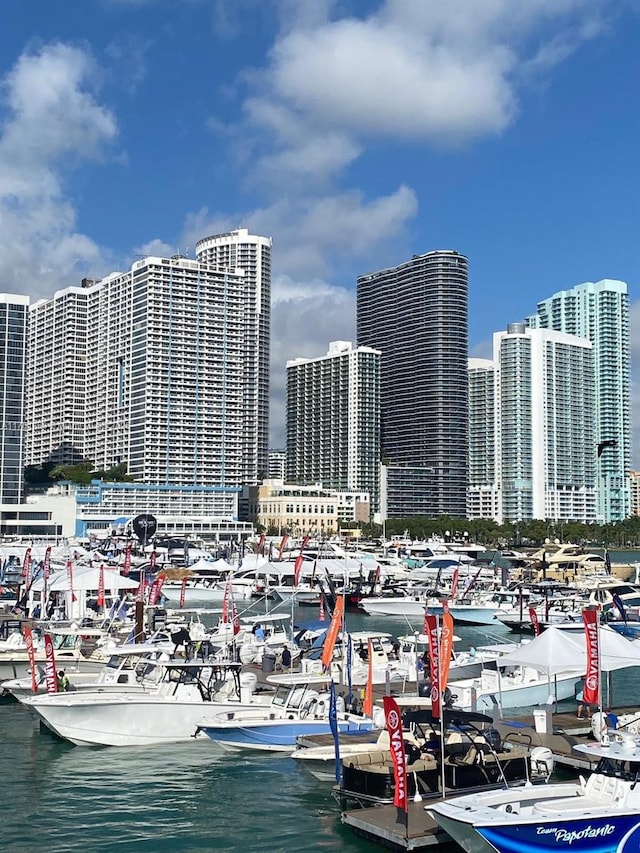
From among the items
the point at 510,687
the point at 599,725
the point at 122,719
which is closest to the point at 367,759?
the point at 599,725

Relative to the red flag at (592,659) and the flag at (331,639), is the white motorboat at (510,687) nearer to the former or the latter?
the flag at (331,639)

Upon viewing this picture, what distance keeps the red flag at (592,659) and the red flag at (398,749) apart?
10.2 m

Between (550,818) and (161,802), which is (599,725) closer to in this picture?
(550,818)

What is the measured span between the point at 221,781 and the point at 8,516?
17540cm

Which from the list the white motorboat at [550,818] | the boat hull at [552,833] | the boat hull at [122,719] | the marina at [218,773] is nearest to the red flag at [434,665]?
the marina at [218,773]

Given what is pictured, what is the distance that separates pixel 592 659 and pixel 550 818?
11501mm

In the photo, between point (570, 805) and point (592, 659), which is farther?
point (592, 659)

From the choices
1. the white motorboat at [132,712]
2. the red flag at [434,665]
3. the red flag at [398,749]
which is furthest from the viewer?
the white motorboat at [132,712]

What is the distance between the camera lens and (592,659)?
30.5 meters

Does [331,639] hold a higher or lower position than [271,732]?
higher

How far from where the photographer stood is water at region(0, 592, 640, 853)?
24000 millimetres

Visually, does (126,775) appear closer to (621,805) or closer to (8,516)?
(621,805)

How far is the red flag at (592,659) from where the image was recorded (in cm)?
3052

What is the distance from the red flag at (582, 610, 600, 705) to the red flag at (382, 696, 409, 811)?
1016 centimetres
